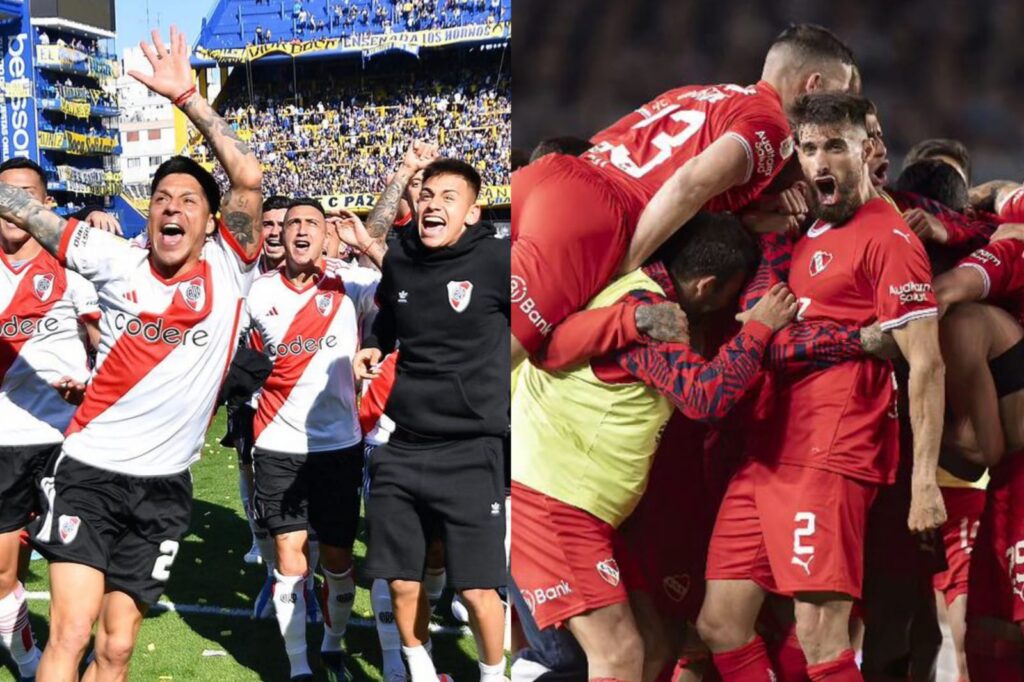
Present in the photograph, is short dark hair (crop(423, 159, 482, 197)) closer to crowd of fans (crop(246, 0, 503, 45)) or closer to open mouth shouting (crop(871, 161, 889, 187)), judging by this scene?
open mouth shouting (crop(871, 161, 889, 187))

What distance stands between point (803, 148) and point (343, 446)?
340 centimetres

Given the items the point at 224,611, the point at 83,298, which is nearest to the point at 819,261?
the point at 83,298

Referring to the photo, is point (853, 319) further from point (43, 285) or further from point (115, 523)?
point (43, 285)

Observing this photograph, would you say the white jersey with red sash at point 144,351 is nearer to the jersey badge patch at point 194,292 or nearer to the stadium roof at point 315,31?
the jersey badge patch at point 194,292

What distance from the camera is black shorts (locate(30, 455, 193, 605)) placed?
3.64 meters

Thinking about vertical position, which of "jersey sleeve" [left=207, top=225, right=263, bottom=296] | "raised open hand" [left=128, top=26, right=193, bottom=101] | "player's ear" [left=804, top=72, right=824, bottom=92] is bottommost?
"jersey sleeve" [left=207, top=225, right=263, bottom=296]

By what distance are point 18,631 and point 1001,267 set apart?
3.82 metres

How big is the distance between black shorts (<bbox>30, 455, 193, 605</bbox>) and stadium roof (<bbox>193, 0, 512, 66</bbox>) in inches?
958

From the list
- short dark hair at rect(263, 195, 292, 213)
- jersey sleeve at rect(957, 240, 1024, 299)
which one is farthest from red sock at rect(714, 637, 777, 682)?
short dark hair at rect(263, 195, 292, 213)

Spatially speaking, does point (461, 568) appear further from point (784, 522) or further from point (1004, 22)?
point (1004, 22)

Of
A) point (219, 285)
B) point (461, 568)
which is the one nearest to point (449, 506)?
point (461, 568)

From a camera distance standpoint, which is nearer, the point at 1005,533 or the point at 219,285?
the point at 1005,533

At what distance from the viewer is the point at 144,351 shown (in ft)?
12.6

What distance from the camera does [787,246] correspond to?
192cm
